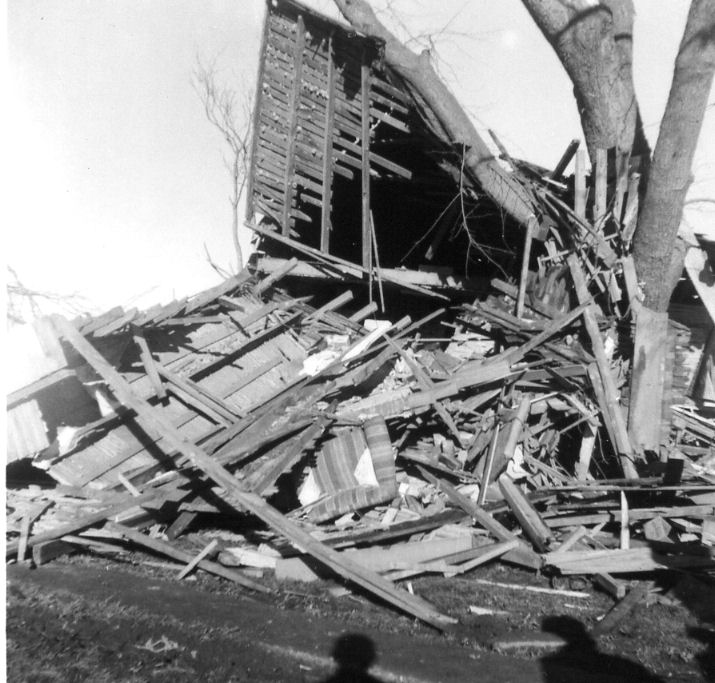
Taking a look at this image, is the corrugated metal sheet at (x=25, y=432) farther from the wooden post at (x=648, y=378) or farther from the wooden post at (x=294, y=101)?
the wooden post at (x=648, y=378)

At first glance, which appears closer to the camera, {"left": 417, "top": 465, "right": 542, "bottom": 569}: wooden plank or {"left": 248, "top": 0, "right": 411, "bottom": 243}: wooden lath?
{"left": 417, "top": 465, "right": 542, "bottom": 569}: wooden plank

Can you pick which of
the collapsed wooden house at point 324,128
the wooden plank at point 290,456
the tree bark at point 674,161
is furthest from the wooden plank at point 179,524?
the tree bark at point 674,161

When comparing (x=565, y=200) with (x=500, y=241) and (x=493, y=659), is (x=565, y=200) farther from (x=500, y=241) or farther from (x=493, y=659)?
(x=493, y=659)

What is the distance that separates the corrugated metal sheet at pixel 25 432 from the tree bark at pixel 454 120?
6.05 metres

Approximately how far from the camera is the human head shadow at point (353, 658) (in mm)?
2643

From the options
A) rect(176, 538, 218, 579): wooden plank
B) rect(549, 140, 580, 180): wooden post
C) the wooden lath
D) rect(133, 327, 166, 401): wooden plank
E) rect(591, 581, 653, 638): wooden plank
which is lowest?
rect(591, 581, 653, 638): wooden plank

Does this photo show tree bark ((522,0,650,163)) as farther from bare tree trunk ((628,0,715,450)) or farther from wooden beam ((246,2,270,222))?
wooden beam ((246,2,270,222))

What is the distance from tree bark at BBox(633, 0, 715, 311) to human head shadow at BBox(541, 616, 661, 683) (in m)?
4.63

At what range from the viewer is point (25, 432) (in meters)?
4.64

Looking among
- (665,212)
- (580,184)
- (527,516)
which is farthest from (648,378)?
(580,184)

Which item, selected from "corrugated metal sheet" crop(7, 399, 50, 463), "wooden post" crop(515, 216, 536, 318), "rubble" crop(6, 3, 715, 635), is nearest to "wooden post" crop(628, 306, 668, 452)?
"rubble" crop(6, 3, 715, 635)

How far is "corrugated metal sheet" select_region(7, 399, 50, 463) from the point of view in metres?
4.60

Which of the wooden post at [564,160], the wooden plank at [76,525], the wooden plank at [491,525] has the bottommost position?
the wooden plank at [491,525]

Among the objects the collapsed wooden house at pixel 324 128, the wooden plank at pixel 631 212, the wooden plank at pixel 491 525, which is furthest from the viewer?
the collapsed wooden house at pixel 324 128
